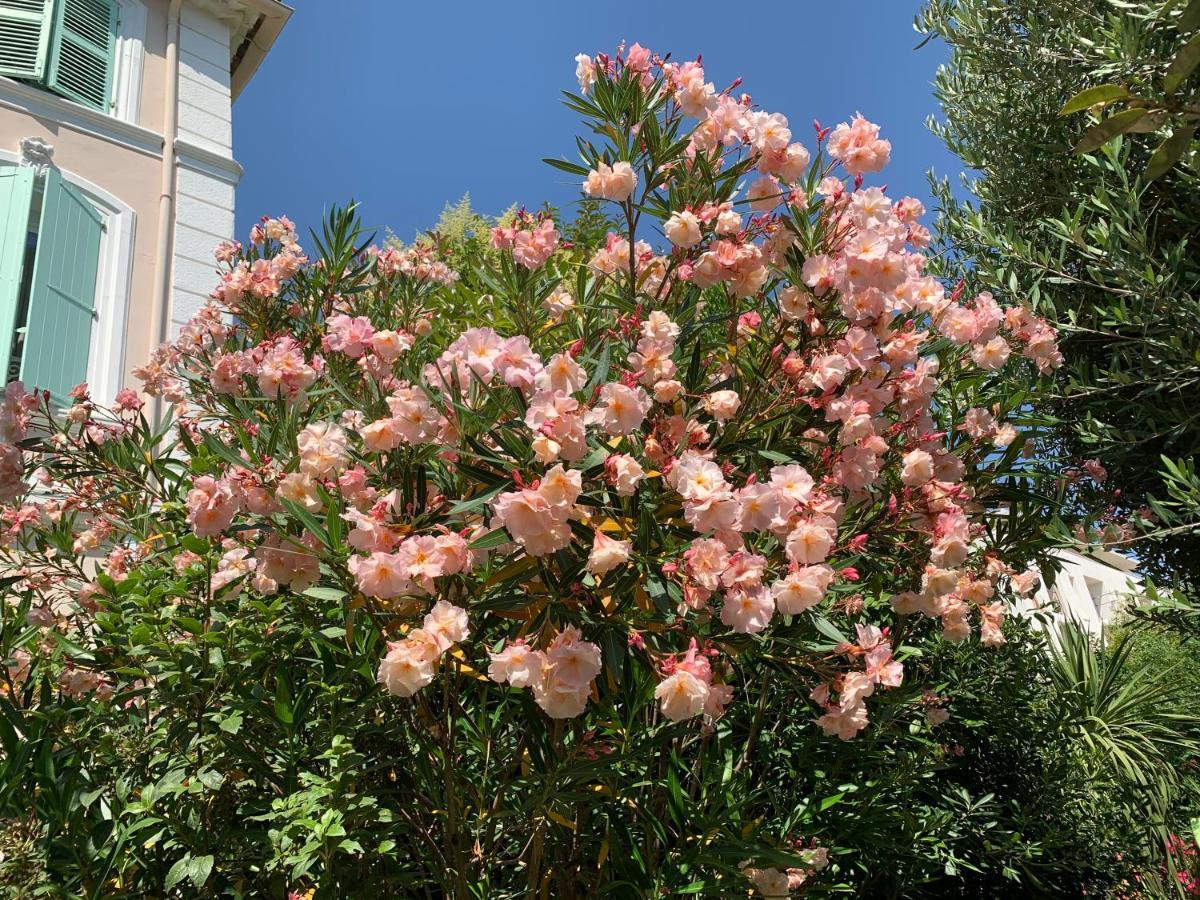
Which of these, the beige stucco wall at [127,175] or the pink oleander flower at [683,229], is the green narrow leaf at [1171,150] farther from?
the beige stucco wall at [127,175]

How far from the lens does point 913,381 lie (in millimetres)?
2207

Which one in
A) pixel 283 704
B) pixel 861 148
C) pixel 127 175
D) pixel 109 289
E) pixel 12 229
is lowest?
pixel 283 704

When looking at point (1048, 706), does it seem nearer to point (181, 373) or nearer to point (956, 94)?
point (956, 94)

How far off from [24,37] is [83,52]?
0.41 meters

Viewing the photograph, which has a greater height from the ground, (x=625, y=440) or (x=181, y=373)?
(x=181, y=373)

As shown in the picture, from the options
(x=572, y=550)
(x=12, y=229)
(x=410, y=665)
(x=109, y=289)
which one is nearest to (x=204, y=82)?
(x=109, y=289)

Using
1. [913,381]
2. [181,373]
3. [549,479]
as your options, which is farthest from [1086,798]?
[181,373]

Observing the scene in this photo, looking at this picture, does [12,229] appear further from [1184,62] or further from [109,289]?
[1184,62]

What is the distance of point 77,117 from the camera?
22.4 feet

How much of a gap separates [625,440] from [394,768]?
1.06 m

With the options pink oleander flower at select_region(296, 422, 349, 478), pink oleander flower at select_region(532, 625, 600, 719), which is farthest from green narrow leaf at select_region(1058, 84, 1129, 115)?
pink oleander flower at select_region(296, 422, 349, 478)

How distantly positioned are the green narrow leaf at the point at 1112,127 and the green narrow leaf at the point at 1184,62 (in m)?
0.04

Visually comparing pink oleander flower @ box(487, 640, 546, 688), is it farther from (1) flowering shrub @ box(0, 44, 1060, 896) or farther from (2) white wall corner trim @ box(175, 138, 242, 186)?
(2) white wall corner trim @ box(175, 138, 242, 186)

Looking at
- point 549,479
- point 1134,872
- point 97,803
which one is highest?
point 549,479
